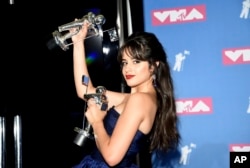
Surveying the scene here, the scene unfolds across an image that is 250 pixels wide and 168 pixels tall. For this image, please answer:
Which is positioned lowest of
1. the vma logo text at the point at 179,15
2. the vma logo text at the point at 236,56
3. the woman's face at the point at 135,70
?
the vma logo text at the point at 236,56

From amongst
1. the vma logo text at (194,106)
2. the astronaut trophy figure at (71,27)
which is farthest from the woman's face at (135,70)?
the vma logo text at (194,106)

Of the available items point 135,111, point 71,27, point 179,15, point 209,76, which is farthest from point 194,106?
point 71,27

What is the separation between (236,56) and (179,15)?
487 mm

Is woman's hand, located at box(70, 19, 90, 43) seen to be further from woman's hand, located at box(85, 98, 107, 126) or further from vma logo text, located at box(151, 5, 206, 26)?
vma logo text, located at box(151, 5, 206, 26)

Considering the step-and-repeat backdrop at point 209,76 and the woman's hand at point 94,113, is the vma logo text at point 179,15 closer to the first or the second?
the step-and-repeat backdrop at point 209,76

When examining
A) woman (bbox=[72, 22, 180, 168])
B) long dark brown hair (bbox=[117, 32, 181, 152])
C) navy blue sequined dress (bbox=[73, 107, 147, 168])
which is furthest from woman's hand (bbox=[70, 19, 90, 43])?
navy blue sequined dress (bbox=[73, 107, 147, 168])

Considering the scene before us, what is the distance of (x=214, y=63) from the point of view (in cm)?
254

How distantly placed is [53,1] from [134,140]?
1394 mm

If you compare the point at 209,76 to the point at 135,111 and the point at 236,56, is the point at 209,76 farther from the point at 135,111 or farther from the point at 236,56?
the point at 135,111

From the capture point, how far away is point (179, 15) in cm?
261

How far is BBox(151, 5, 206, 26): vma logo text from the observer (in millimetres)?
2580

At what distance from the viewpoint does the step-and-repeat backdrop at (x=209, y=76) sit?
2486 millimetres

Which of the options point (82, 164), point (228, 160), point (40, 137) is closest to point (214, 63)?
point (228, 160)

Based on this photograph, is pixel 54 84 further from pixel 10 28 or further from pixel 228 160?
pixel 228 160
